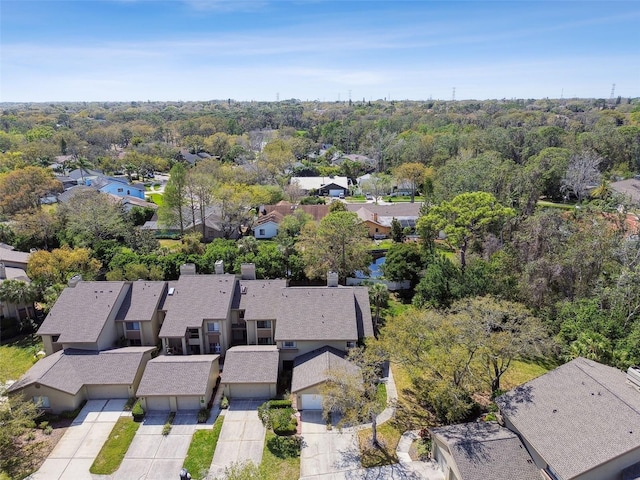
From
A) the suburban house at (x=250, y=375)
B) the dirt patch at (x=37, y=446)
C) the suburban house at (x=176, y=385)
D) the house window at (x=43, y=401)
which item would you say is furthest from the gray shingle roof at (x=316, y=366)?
the house window at (x=43, y=401)

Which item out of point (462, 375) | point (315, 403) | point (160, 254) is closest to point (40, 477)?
point (315, 403)

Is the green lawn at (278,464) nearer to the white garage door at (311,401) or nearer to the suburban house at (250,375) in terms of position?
the white garage door at (311,401)

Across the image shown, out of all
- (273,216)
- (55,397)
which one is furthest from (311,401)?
(273,216)

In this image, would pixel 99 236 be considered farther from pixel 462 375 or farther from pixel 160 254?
pixel 462 375

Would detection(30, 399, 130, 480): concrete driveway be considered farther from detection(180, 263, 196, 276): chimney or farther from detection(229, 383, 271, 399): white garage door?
detection(180, 263, 196, 276): chimney

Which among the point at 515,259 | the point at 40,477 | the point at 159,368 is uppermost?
the point at 515,259

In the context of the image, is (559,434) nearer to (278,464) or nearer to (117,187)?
(278,464)
